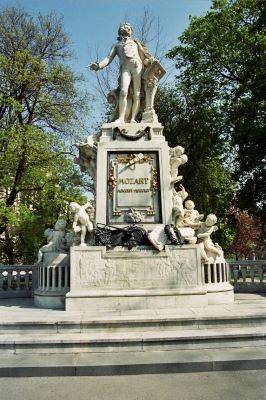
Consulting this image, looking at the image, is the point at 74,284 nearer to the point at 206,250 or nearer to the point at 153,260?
the point at 153,260

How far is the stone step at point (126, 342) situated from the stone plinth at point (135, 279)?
64.1 inches

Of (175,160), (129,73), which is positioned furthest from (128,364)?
(129,73)

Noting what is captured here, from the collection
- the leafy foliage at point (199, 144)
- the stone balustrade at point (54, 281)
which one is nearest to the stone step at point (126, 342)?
the stone balustrade at point (54, 281)

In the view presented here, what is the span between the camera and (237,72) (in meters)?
19.6

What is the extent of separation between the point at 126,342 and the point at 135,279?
83.2 inches

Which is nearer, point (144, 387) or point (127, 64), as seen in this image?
point (144, 387)

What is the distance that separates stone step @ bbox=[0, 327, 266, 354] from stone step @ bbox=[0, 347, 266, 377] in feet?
0.69

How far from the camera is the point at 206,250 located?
28.2ft

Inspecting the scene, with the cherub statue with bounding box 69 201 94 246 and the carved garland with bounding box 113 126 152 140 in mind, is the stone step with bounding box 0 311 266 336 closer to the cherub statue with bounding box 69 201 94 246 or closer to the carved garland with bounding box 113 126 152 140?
the cherub statue with bounding box 69 201 94 246

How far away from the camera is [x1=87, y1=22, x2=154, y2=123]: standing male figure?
957 cm

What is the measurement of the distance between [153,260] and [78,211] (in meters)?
2.00

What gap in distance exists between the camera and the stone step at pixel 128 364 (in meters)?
5.00

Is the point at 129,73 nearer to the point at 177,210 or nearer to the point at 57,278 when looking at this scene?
the point at 177,210

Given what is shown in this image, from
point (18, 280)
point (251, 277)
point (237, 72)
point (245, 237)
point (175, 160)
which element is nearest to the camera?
point (175, 160)
